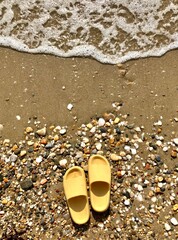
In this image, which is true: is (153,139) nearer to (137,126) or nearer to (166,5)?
(137,126)

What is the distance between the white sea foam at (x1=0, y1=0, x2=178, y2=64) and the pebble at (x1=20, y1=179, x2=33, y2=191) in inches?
53.7

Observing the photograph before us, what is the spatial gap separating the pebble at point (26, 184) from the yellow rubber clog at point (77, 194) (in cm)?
34

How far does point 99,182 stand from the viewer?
3537 mm

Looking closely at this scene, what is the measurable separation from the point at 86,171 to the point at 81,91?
82 centimetres

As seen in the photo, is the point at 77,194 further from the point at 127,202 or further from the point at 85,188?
the point at 127,202

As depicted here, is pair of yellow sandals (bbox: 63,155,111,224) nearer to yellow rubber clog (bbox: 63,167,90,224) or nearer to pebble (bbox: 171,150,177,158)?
yellow rubber clog (bbox: 63,167,90,224)

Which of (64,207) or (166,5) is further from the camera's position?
(166,5)

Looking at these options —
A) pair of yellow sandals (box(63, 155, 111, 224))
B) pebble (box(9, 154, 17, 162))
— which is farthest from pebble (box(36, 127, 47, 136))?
pair of yellow sandals (box(63, 155, 111, 224))

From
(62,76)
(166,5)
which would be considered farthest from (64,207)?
(166,5)

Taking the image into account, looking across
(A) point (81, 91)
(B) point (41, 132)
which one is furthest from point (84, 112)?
(B) point (41, 132)

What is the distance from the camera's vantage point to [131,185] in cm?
353

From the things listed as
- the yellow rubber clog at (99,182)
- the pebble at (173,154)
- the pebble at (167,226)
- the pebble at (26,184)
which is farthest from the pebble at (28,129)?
the pebble at (167,226)

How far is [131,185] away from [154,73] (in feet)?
3.85

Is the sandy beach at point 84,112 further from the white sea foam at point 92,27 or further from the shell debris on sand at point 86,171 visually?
the white sea foam at point 92,27
